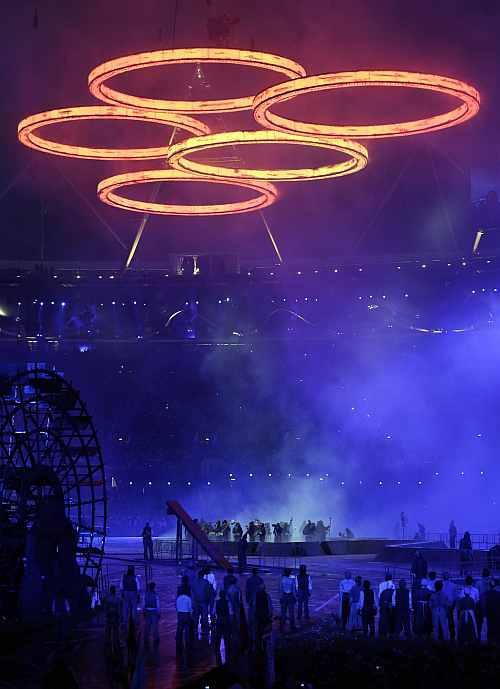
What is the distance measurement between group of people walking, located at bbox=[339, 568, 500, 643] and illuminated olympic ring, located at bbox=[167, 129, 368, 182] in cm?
1341

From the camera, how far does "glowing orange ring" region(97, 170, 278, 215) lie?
129 feet

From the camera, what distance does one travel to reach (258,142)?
34.1 meters

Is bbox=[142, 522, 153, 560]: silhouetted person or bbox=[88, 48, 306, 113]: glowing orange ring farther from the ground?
bbox=[88, 48, 306, 113]: glowing orange ring

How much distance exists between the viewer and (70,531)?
3002 cm

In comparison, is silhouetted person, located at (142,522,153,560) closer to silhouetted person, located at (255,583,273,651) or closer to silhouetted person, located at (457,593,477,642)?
silhouetted person, located at (255,583,273,651)

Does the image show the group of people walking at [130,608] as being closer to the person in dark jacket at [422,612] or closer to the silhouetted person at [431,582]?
the person in dark jacket at [422,612]

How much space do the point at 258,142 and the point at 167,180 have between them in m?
9.11

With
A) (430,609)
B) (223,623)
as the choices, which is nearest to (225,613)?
(223,623)

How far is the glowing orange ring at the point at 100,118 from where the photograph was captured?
34000 millimetres

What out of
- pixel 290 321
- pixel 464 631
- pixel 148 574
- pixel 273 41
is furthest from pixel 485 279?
pixel 464 631

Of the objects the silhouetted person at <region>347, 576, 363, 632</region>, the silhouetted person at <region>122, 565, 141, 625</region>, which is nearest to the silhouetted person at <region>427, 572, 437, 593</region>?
the silhouetted person at <region>347, 576, 363, 632</region>

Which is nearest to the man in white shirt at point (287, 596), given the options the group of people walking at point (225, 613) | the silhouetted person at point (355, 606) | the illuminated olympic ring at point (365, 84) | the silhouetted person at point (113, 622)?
the silhouetted person at point (355, 606)

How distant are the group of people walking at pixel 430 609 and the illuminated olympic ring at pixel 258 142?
44.0 ft

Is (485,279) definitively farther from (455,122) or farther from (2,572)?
(2,572)
